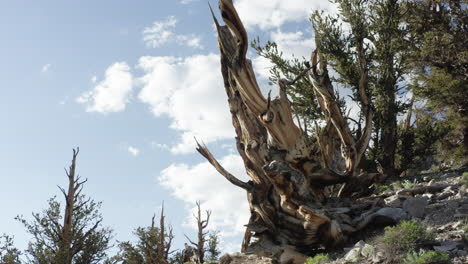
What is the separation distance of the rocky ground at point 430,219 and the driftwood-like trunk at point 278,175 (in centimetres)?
46

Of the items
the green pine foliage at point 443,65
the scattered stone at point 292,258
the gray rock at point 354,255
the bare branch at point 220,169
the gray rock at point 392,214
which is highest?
the green pine foliage at point 443,65

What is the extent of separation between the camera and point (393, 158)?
14.8 meters

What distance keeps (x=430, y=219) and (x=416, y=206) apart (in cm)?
45

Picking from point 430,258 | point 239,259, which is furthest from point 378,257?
point 239,259

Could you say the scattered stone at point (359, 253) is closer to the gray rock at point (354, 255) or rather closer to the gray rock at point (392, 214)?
the gray rock at point (354, 255)

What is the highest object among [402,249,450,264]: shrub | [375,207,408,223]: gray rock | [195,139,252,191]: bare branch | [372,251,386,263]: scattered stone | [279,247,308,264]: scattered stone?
[195,139,252,191]: bare branch

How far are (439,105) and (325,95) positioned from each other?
5225 mm

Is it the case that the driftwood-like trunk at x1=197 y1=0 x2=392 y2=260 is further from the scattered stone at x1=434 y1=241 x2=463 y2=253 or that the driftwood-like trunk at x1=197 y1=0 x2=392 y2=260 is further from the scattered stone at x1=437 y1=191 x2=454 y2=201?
the scattered stone at x1=434 y1=241 x2=463 y2=253

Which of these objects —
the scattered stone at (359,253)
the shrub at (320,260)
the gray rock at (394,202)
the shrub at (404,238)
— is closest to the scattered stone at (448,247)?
the shrub at (404,238)

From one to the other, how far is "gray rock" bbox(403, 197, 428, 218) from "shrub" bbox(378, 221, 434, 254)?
1.45 meters

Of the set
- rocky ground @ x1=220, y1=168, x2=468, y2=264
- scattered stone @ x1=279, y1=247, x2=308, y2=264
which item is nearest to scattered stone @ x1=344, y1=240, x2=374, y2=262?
rocky ground @ x1=220, y1=168, x2=468, y2=264

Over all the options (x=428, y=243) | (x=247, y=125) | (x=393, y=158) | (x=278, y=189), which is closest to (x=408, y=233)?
(x=428, y=243)

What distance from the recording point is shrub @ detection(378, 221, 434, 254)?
693cm

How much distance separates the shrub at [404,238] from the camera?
693 cm
